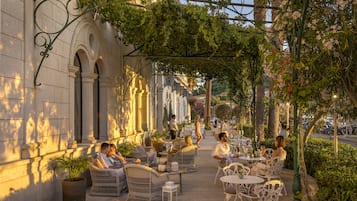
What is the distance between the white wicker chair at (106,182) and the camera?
26.3 ft

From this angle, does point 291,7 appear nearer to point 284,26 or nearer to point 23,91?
point 284,26

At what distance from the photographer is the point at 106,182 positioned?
8062 mm

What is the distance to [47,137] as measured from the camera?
23.4 feet

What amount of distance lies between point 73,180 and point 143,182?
1225mm

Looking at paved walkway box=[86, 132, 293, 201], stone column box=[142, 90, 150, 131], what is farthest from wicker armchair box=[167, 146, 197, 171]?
stone column box=[142, 90, 150, 131]

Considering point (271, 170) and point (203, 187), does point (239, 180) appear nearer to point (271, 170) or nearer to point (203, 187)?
point (271, 170)

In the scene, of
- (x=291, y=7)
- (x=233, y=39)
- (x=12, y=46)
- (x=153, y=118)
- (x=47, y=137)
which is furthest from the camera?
(x=153, y=118)

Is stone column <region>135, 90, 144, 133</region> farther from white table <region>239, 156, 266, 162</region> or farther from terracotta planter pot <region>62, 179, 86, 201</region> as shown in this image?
terracotta planter pot <region>62, 179, 86, 201</region>

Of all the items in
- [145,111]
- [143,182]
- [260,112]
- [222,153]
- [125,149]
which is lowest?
[143,182]

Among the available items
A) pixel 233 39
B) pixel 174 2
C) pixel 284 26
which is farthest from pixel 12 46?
pixel 233 39

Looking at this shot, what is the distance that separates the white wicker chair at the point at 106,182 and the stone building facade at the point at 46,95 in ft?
2.48

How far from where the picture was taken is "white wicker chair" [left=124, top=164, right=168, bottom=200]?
711cm

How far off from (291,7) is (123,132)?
881cm

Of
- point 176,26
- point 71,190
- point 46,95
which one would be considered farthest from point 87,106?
point 71,190
